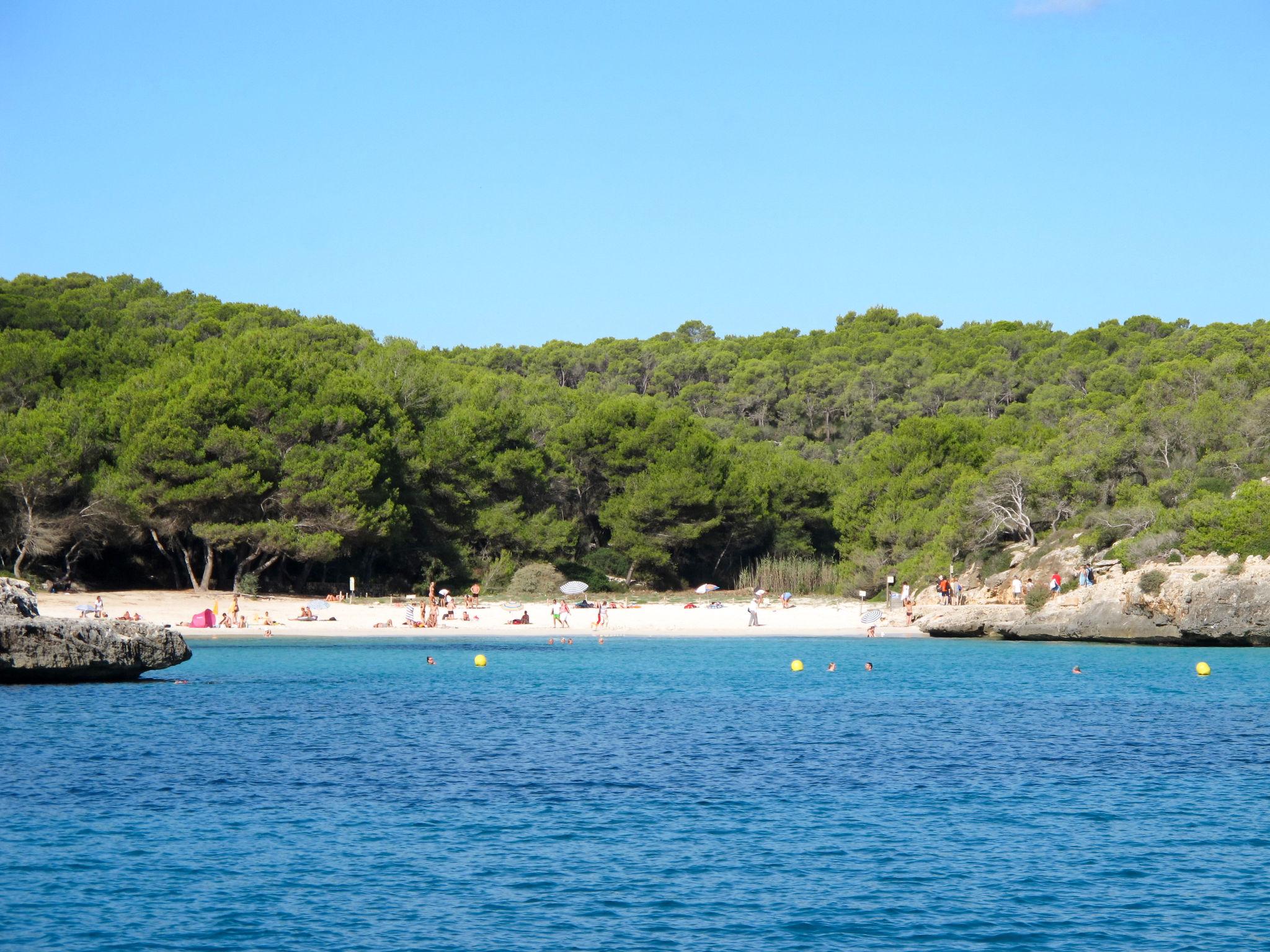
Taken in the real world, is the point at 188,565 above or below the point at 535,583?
above

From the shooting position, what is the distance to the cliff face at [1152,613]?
33.0m

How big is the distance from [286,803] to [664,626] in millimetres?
26420

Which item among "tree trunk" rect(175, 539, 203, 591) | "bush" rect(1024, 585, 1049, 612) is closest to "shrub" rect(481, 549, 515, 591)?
"tree trunk" rect(175, 539, 203, 591)

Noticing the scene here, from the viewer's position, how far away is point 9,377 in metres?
43.8

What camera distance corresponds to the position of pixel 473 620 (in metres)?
40.7

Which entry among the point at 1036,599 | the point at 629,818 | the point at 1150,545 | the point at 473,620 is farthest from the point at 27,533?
the point at 1150,545

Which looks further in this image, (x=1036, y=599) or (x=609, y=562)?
(x=609, y=562)

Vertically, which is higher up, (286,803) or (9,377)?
(9,377)

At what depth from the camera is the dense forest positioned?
40156 mm

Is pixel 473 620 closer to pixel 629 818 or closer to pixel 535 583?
pixel 535 583

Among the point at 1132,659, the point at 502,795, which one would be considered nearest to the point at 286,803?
the point at 502,795

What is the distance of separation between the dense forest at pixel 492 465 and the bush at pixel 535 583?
3.18ft

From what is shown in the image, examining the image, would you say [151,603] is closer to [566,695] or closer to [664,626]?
[664,626]

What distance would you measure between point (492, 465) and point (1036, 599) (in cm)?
2089
